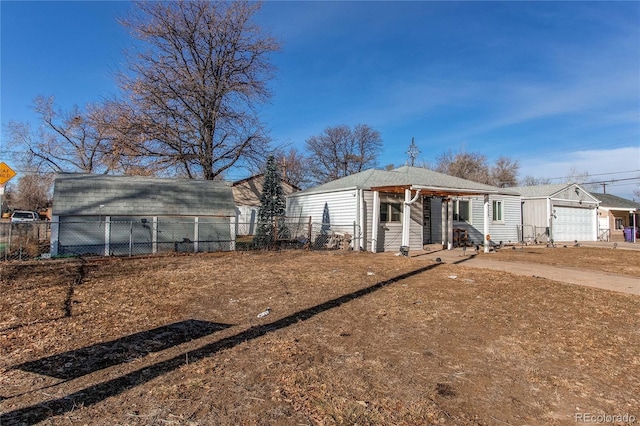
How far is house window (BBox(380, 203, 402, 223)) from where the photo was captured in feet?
49.7

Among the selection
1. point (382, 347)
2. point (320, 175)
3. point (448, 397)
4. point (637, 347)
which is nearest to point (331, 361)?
point (382, 347)

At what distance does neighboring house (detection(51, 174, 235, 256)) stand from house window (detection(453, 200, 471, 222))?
10974mm

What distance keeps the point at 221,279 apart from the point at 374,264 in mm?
4566

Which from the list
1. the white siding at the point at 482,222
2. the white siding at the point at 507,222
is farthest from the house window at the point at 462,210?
the white siding at the point at 507,222

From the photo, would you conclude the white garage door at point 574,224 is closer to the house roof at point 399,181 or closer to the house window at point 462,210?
the house roof at point 399,181

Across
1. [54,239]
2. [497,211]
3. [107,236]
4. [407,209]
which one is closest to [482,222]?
[497,211]

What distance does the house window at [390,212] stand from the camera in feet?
49.7

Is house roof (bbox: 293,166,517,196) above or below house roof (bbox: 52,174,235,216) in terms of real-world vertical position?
above

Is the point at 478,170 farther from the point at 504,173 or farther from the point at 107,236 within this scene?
the point at 107,236

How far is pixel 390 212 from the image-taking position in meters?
15.3

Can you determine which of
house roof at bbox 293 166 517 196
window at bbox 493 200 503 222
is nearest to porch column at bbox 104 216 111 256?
house roof at bbox 293 166 517 196

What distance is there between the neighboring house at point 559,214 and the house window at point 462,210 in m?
4.81

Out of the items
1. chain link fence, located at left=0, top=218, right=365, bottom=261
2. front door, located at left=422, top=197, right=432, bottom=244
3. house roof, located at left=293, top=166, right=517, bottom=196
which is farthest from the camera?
front door, located at left=422, top=197, right=432, bottom=244

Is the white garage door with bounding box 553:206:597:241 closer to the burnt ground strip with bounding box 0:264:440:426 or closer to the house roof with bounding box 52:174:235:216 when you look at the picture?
the house roof with bounding box 52:174:235:216
